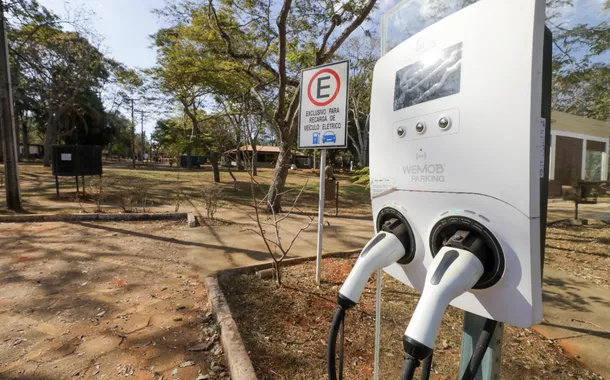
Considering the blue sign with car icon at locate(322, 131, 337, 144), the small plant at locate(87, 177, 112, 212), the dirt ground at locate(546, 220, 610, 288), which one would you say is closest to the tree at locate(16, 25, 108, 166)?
the small plant at locate(87, 177, 112, 212)

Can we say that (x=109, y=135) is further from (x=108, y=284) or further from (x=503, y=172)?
(x=503, y=172)

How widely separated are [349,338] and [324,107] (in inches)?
76.5

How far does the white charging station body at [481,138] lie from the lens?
2.03ft

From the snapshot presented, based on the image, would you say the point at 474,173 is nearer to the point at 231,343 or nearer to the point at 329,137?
the point at 231,343

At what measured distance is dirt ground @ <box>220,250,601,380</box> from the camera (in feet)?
5.98

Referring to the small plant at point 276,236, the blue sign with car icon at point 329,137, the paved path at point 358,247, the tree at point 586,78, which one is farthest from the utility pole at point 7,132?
the tree at point 586,78

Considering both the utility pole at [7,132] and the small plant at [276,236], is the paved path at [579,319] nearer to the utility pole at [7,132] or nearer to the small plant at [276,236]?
the small plant at [276,236]

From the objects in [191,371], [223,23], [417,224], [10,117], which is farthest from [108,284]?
[223,23]

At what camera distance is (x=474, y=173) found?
2.31 ft

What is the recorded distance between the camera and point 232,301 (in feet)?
8.69

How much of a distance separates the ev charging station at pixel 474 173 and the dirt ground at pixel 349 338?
3.81 feet

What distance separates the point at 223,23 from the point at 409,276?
905cm

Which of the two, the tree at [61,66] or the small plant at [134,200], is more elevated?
the tree at [61,66]

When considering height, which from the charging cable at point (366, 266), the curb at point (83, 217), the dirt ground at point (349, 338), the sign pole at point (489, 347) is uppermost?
the charging cable at point (366, 266)
